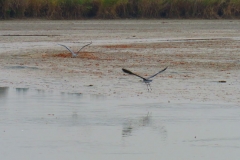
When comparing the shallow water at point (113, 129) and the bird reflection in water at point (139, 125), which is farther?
the bird reflection in water at point (139, 125)

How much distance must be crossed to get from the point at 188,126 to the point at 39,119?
91.5 inches

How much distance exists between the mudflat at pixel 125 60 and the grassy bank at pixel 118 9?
3.59 meters

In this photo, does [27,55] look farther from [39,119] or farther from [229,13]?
[229,13]

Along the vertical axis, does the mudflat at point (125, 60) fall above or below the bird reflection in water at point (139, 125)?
below

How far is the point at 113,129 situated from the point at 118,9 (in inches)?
1324

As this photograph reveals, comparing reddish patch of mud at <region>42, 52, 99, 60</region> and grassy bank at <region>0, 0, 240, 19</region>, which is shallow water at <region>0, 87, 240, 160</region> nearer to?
reddish patch of mud at <region>42, 52, 99, 60</region>

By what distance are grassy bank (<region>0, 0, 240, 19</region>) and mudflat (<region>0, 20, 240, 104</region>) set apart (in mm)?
3585

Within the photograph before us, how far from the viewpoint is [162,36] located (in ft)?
107

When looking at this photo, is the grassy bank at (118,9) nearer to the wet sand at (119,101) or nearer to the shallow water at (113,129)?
the wet sand at (119,101)

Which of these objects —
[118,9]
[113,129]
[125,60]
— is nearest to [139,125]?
[113,129]

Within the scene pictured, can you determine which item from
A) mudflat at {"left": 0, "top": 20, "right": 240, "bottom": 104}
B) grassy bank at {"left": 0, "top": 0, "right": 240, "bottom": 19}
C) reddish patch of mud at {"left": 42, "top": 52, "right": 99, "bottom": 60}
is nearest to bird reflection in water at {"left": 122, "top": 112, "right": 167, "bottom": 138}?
mudflat at {"left": 0, "top": 20, "right": 240, "bottom": 104}

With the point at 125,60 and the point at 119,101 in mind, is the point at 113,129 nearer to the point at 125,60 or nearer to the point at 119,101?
the point at 119,101

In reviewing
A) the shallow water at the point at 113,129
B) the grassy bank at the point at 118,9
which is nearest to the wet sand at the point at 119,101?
the shallow water at the point at 113,129

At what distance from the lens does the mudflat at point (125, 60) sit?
51.4ft
